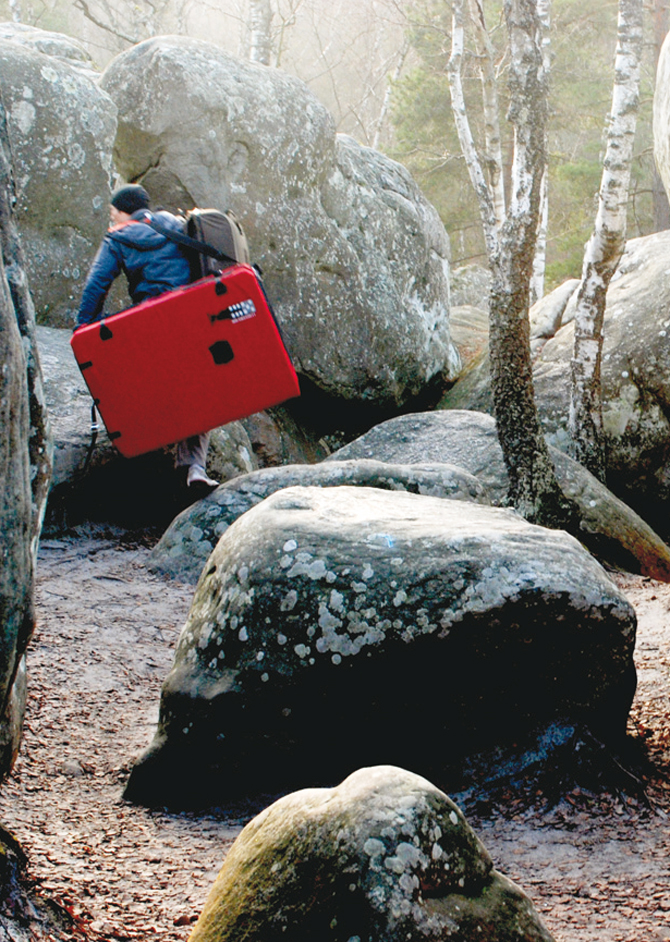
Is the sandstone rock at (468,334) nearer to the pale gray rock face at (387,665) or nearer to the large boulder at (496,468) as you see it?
the large boulder at (496,468)

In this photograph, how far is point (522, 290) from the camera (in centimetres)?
643

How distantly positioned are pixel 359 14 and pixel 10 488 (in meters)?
31.6

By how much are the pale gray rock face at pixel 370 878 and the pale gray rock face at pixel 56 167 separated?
289 inches

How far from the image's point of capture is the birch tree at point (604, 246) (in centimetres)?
805

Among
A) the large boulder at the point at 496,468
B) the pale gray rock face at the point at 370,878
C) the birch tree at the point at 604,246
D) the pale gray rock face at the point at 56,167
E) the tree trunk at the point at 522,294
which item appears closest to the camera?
the pale gray rock face at the point at 370,878

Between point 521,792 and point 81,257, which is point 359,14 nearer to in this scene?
point 81,257

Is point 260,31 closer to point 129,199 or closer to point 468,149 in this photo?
point 468,149

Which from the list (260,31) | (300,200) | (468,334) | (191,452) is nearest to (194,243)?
(191,452)

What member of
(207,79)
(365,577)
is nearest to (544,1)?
(207,79)

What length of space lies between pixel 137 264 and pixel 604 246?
456 cm

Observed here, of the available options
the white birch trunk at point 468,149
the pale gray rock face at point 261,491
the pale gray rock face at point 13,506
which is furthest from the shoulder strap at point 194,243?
the white birch trunk at point 468,149

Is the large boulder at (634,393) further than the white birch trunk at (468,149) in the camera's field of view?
No

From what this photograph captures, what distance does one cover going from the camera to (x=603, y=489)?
7133mm

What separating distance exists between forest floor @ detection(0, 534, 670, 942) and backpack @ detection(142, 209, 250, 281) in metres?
2.75
